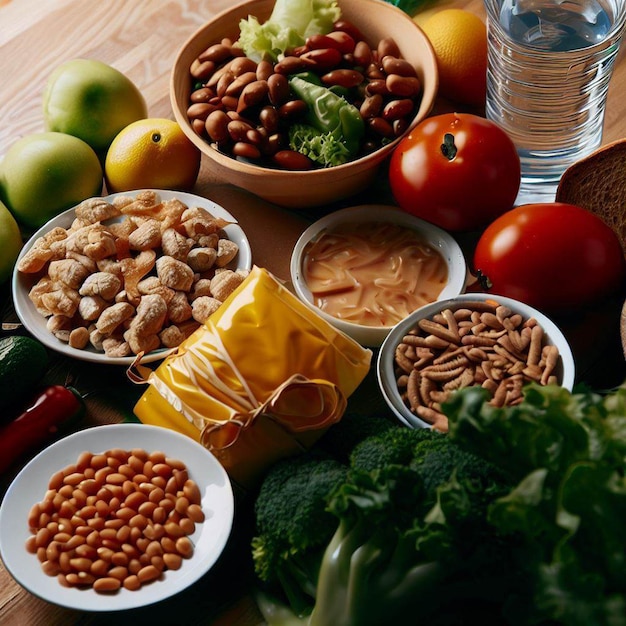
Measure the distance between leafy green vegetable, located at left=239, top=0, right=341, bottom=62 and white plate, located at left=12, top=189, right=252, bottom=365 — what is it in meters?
0.30

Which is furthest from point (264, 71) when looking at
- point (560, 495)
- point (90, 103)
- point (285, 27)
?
point (560, 495)

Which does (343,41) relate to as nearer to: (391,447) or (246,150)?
(246,150)

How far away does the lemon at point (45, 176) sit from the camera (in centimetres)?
143

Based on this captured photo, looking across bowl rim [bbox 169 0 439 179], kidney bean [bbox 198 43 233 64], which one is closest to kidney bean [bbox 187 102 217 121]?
bowl rim [bbox 169 0 439 179]

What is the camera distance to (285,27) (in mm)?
1524

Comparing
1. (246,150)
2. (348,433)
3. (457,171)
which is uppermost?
(246,150)

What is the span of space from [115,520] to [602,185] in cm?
89

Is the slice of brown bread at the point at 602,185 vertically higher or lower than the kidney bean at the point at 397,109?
lower

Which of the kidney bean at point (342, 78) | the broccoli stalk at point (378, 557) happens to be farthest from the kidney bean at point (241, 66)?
the broccoli stalk at point (378, 557)

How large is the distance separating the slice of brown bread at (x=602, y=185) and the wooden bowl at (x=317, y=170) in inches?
10.7

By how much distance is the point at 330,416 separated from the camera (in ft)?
3.56

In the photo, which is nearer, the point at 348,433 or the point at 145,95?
the point at 348,433

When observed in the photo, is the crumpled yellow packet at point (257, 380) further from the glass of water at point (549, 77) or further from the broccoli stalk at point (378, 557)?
the glass of water at point (549, 77)

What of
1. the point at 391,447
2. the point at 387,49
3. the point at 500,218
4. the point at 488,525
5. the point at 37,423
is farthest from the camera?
the point at 387,49
